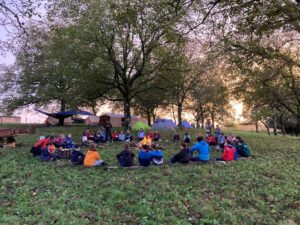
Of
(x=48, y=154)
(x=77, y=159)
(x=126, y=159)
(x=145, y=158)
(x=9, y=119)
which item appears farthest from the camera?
(x=9, y=119)

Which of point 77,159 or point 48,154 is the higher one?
point 48,154

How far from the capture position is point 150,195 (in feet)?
27.5

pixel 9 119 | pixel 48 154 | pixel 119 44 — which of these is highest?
pixel 119 44

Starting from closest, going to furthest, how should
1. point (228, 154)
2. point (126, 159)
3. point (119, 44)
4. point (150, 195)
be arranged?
point (150, 195), point (126, 159), point (228, 154), point (119, 44)

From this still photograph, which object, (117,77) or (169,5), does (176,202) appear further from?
(117,77)

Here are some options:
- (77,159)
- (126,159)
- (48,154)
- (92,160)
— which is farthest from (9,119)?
(126,159)

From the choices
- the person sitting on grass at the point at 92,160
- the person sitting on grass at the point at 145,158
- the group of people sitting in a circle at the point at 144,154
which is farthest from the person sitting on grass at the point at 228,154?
the person sitting on grass at the point at 92,160

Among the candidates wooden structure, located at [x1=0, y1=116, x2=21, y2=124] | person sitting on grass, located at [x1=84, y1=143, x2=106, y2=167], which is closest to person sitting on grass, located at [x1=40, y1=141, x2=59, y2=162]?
person sitting on grass, located at [x1=84, y1=143, x2=106, y2=167]

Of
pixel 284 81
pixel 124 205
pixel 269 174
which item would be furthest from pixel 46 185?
pixel 284 81

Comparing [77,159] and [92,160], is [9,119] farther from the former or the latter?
[92,160]

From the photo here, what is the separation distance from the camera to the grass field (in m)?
7.09

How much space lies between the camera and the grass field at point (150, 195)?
709 centimetres

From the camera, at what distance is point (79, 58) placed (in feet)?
78.1

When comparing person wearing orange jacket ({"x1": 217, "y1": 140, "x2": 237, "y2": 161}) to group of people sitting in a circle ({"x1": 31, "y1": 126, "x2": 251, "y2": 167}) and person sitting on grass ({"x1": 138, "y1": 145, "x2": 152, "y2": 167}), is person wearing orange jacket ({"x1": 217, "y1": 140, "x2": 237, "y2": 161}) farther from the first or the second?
person sitting on grass ({"x1": 138, "y1": 145, "x2": 152, "y2": 167})
